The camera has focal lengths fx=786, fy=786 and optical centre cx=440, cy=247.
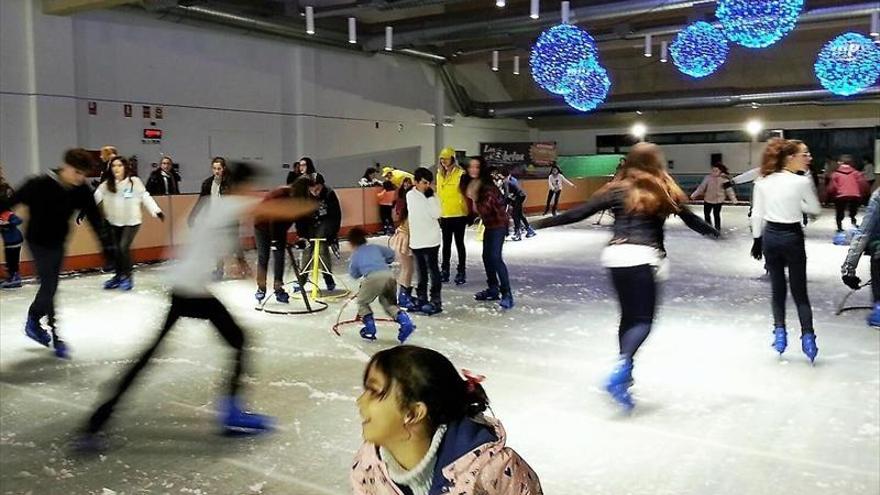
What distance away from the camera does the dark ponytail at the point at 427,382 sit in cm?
144

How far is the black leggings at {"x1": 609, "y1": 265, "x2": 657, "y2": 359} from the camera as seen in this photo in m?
4.06

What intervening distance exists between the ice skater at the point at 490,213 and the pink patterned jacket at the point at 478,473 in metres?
5.72

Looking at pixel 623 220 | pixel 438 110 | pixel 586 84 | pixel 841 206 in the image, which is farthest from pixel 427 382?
pixel 438 110

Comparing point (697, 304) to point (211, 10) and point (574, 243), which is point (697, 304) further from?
point (211, 10)

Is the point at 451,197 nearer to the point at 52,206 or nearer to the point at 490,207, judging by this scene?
the point at 490,207

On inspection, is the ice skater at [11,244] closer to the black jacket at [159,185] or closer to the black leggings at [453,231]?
the black jacket at [159,185]

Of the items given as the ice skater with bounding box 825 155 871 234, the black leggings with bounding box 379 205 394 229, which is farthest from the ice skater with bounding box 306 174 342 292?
the ice skater with bounding box 825 155 871 234

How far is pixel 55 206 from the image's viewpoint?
4.89 meters

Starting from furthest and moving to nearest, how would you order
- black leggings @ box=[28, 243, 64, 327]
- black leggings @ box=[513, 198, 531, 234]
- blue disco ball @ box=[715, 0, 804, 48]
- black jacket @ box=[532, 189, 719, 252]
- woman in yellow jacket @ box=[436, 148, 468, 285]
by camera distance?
black leggings @ box=[513, 198, 531, 234]
woman in yellow jacket @ box=[436, 148, 468, 285]
blue disco ball @ box=[715, 0, 804, 48]
black leggings @ box=[28, 243, 64, 327]
black jacket @ box=[532, 189, 719, 252]

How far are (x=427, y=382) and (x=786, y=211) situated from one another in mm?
4044

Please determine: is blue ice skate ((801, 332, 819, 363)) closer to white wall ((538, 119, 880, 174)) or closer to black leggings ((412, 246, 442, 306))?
black leggings ((412, 246, 442, 306))

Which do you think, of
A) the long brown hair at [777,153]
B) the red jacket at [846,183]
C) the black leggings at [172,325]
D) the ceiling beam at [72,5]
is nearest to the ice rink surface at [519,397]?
the black leggings at [172,325]

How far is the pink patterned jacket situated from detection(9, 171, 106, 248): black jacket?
12.7ft

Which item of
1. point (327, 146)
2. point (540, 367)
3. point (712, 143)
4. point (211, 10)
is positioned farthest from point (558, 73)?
point (712, 143)
